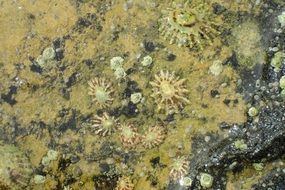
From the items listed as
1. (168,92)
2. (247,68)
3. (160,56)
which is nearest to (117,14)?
(160,56)

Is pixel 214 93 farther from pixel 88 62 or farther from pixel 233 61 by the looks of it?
pixel 88 62

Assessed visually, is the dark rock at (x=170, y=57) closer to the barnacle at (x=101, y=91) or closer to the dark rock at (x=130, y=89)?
the dark rock at (x=130, y=89)

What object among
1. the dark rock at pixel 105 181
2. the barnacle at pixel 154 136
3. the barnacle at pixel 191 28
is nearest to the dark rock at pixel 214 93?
the barnacle at pixel 191 28

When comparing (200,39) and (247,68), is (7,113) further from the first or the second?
(247,68)

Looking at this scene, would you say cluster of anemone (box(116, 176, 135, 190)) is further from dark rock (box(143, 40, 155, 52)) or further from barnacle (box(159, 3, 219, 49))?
Answer: barnacle (box(159, 3, 219, 49))

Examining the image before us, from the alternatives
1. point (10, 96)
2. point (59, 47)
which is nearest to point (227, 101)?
point (59, 47)
